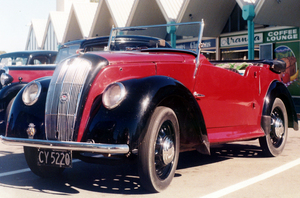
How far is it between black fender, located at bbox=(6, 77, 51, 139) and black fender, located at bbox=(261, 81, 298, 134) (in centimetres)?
313

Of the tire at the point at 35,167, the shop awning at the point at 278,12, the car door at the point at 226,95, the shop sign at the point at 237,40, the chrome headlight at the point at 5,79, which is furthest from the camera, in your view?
the shop sign at the point at 237,40

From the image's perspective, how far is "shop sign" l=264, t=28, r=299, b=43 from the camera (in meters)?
17.1

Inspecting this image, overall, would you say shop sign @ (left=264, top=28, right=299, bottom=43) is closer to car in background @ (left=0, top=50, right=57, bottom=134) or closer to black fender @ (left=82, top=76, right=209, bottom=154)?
car in background @ (left=0, top=50, right=57, bottom=134)

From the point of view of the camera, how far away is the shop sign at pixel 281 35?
17.1 meters

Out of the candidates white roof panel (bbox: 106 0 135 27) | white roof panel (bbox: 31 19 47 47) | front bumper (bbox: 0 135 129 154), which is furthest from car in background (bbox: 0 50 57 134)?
white roof panel (bbox: 31 19 47 47)

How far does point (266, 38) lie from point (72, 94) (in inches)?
621

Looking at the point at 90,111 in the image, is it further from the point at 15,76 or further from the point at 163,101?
the point at 15,76

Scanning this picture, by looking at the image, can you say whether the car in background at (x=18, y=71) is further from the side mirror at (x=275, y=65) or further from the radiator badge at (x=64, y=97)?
the side mirror at (x=275, y=65)

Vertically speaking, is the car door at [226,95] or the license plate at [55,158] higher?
the car door at [226,95]

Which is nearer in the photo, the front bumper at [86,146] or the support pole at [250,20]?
the front bumper at [86,146]

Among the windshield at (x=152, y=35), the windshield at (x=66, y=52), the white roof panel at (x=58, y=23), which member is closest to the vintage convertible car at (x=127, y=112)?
the windshield at (x=152, y=35)

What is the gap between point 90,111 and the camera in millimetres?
3844

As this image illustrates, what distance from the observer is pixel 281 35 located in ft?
58.1

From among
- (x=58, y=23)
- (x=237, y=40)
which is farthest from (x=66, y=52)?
(x=58, y=23)
